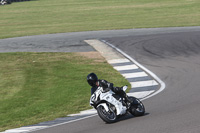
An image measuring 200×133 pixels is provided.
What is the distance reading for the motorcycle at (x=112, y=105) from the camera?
1010cm

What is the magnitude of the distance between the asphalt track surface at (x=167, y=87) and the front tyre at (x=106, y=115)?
18 cm

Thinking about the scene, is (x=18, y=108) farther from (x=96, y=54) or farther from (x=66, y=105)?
(x=96, y=54)

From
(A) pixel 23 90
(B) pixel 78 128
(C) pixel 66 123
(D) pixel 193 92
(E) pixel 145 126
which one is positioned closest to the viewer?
(E) pixel 145 126

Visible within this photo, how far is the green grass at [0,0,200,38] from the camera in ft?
139

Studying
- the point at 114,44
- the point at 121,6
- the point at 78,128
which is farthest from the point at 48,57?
the point at 121,6

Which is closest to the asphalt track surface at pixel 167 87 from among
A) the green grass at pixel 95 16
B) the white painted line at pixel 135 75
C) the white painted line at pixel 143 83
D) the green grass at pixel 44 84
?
the white painted line at pixel 143 83

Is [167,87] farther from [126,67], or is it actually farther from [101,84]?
[101,84]

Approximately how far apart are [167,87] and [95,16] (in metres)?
39.0

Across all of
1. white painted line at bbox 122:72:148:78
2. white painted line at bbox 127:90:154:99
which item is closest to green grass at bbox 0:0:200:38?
white painted line at bbox 122:72:148:78

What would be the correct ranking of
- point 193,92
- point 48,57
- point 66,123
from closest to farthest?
point 66,123 → point 193,92 → point 48,57

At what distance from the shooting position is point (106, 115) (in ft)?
32.8

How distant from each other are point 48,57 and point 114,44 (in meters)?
5.44

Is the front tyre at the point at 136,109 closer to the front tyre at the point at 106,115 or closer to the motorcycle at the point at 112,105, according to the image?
the motorcycle at the point at 112,105

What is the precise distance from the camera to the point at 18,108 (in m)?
13.6
